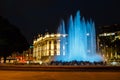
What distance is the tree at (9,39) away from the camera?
65.4 metres

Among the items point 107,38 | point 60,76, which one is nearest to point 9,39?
point 60,76

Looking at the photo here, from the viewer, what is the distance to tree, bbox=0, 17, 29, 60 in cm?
6538

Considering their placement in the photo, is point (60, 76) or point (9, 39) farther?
point (9, 39)

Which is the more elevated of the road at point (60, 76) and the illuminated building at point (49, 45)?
the illuminated building at point (49, 45)

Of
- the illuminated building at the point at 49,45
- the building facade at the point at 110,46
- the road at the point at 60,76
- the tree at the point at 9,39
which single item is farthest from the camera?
the illuminated building at the point at 49,45

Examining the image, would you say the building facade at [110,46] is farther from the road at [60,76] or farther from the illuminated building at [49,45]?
the road at [60,76]

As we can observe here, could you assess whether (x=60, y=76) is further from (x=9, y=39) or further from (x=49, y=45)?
(x=49, y=45)

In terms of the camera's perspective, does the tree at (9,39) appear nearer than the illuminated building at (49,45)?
Yes

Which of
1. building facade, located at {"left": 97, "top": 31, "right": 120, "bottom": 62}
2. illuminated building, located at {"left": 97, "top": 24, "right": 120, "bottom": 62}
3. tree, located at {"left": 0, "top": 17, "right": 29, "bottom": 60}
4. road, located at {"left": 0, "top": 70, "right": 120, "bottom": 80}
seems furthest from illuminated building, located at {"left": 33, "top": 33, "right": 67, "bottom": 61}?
road, located at {"left": 0, "top": 70, "right": 120, "bottom": 80}

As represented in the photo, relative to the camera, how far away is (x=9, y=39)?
66562 mm

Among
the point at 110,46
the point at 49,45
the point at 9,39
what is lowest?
the point at 9,39

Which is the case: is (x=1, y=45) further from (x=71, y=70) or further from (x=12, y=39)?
(x=71, y=70)

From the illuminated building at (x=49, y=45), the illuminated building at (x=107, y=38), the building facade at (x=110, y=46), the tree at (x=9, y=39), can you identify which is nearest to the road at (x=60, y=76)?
the tree at (x=9, y=39)

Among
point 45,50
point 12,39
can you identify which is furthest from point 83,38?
point 45,50
